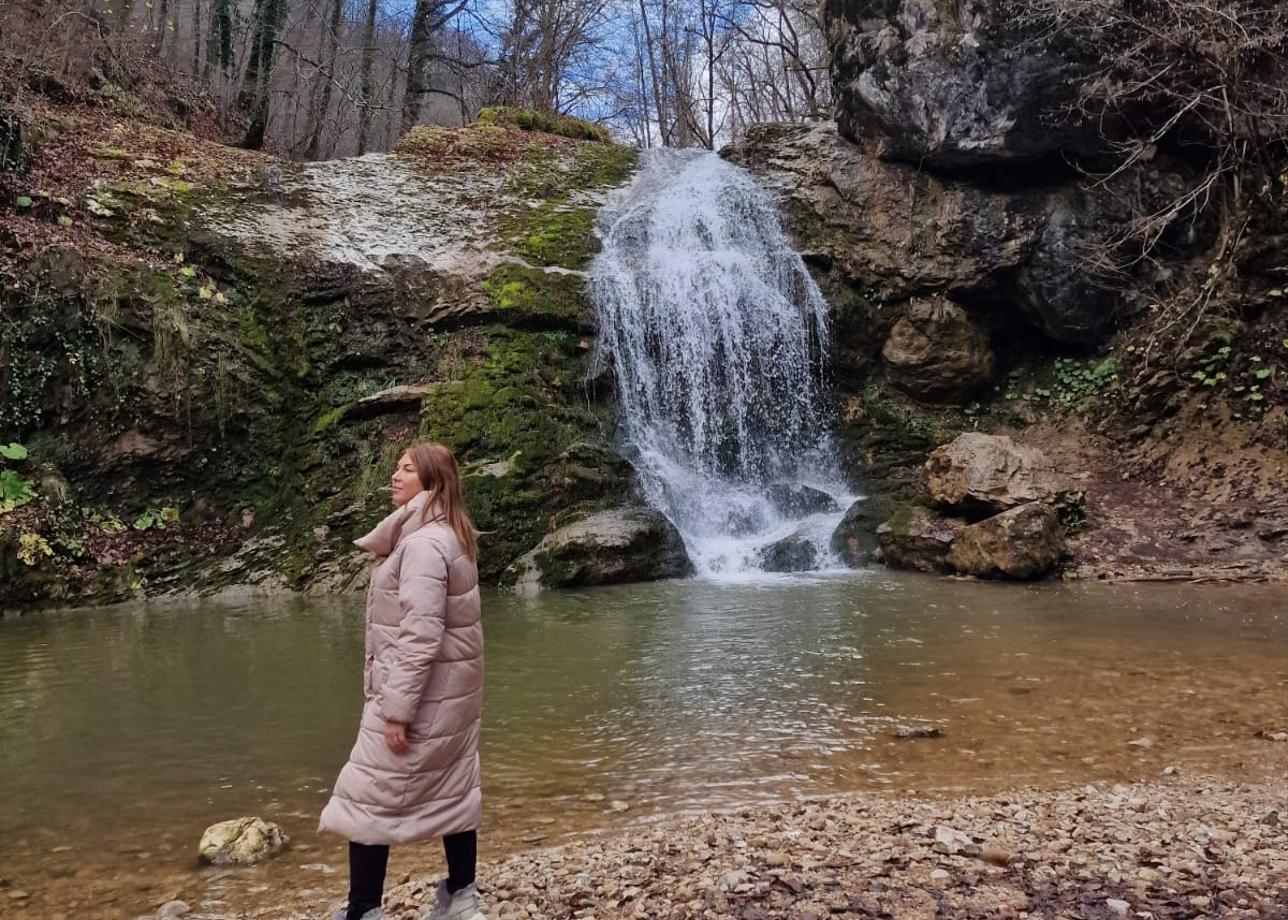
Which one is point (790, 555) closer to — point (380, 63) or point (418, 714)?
point (418, 714)

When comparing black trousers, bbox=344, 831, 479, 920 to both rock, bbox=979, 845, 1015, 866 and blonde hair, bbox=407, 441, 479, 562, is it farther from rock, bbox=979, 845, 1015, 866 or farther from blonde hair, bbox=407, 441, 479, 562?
rock, bbox=979, 845, 1015, 866

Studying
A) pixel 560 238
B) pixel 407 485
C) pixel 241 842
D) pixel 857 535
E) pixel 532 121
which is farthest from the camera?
pixel 532 121

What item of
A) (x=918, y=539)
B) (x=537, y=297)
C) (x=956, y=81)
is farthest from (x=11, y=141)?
(x=956, y=81)

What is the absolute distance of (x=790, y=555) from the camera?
10.4 metres

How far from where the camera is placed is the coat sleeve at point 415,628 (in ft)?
7.63

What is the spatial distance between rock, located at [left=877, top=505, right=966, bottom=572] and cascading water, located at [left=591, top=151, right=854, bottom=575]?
77cm

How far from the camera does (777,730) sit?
439 cm

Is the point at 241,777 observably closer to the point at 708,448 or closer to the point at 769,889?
the point at 769,889

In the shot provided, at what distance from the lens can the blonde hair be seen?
8.25 feet

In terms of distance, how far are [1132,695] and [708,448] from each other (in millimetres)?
7671

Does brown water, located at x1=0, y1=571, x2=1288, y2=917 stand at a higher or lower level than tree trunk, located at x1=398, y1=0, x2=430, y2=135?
lower

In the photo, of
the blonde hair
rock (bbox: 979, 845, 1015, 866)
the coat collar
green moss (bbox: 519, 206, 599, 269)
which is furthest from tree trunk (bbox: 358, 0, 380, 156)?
rock (bbox: 979, 845, 1015, 866)

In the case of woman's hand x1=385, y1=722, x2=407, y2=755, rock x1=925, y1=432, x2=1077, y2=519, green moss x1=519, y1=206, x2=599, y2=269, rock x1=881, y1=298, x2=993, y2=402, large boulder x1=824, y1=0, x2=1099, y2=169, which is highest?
large boulder x1=824, y1=0, x2=1099, y2=169

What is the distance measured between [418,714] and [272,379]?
9.62m
